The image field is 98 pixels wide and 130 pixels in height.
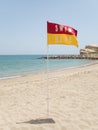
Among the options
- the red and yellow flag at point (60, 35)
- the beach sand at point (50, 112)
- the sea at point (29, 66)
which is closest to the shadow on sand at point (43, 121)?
the beach sand at point (50, 112)

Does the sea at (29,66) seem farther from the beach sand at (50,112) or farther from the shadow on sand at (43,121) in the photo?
the shadow on sand at (43,121)

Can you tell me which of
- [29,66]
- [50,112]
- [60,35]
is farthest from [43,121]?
[29,66]

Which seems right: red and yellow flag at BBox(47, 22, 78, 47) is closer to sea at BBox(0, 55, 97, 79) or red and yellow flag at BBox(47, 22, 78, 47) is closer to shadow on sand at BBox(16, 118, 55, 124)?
sea at BBox(0, 55, 97, 79)

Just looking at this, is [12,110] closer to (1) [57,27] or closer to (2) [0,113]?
(2) [0,113]

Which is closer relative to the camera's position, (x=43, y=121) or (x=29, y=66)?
(x=43, y=121)

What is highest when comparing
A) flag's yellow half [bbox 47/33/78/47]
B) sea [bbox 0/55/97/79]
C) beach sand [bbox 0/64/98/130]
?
flag's yellow half [bbox 47/33/78/47]

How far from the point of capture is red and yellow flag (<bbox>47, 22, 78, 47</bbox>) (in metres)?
6.28

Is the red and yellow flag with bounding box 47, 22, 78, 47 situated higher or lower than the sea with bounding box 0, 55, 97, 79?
higher

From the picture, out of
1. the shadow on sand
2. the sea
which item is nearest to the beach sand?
the shadow on sand

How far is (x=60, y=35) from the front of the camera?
20.9ft

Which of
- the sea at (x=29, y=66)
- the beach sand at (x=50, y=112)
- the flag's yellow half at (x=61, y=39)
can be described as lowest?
the sea at (x=29, y=66)

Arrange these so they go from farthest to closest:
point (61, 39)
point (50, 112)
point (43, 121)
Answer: point (50, 112), point (61, 39), point (43, 121)

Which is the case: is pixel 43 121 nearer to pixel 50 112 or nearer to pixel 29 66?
pixel 50 112

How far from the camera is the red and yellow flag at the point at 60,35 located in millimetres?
6277
